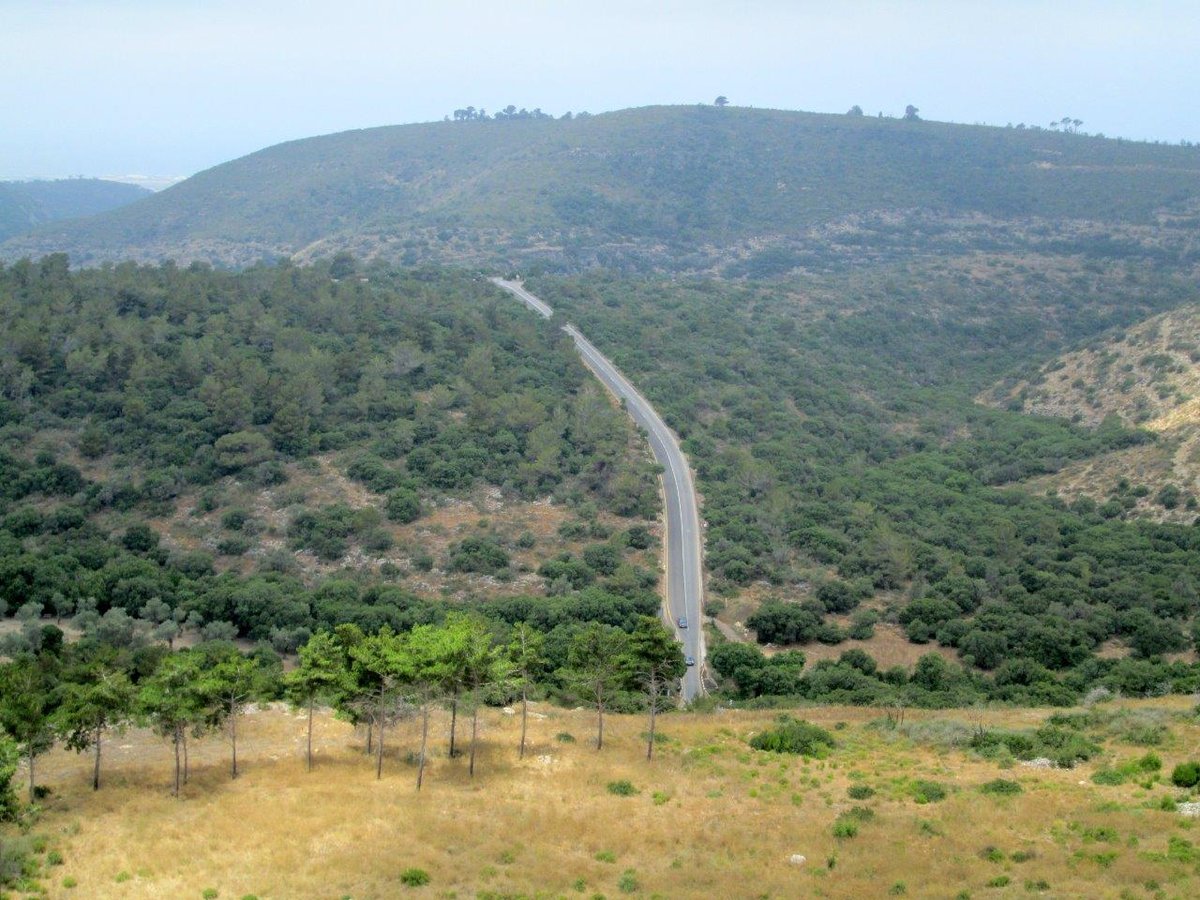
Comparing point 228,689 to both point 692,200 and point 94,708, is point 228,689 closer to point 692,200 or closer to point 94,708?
point 94,708

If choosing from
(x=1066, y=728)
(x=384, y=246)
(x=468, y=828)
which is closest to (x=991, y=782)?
(x=1066, y=728)

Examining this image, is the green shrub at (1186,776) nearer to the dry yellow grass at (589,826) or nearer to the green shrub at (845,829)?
the dry yellow grass at (589,826)

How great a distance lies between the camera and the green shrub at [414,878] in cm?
2039

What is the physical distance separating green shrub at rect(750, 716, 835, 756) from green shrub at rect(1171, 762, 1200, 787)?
27.9 feet

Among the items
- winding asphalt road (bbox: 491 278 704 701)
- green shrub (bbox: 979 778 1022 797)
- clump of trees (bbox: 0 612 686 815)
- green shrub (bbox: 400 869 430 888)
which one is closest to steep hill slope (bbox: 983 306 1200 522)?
winding asphalt road (bbox: 491 278 704 701)

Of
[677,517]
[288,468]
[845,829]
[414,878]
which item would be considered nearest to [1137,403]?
[677,517]

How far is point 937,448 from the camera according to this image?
8181cm

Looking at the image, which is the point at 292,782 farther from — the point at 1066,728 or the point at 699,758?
the point at 1066,728

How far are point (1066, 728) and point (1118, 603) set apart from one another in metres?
20.6

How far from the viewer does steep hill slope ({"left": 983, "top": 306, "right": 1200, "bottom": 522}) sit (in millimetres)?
62938

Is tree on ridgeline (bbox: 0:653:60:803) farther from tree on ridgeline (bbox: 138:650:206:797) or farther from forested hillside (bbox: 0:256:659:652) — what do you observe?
forested hillside (bbox: 0:256:659:652)

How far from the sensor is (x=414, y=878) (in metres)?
20.4

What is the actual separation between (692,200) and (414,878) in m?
156

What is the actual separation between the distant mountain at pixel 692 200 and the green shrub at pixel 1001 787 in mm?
112966
